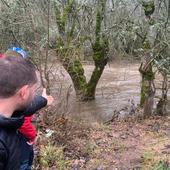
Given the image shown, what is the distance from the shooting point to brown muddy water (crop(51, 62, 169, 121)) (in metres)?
8.64

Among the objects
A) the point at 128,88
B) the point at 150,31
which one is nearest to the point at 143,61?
the point at 150,31

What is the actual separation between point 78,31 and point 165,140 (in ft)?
15.4

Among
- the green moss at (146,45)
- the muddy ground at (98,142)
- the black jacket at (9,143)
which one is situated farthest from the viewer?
the green moss at (146,45)

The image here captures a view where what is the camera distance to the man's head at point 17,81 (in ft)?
8.02

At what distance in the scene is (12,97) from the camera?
8.13 ft

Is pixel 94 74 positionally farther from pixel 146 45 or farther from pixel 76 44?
pixel 146 45

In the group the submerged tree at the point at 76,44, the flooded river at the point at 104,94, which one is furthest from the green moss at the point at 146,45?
the flooded river at the point at 104,94

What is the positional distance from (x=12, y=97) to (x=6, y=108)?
0.08 metres

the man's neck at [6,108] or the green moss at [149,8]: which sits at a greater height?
the green moss at [149,8]

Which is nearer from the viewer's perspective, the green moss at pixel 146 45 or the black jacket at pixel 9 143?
the black jacket at pixel 9 143

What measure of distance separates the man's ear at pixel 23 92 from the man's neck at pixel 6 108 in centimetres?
7

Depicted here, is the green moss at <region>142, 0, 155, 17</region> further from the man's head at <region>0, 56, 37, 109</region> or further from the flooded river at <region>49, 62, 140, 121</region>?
the man's head at <region>0, 56, 37, 109</region>

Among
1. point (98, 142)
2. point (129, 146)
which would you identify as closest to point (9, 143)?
point (129, 146)

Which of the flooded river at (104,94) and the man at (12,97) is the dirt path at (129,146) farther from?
the man at (12,97)
